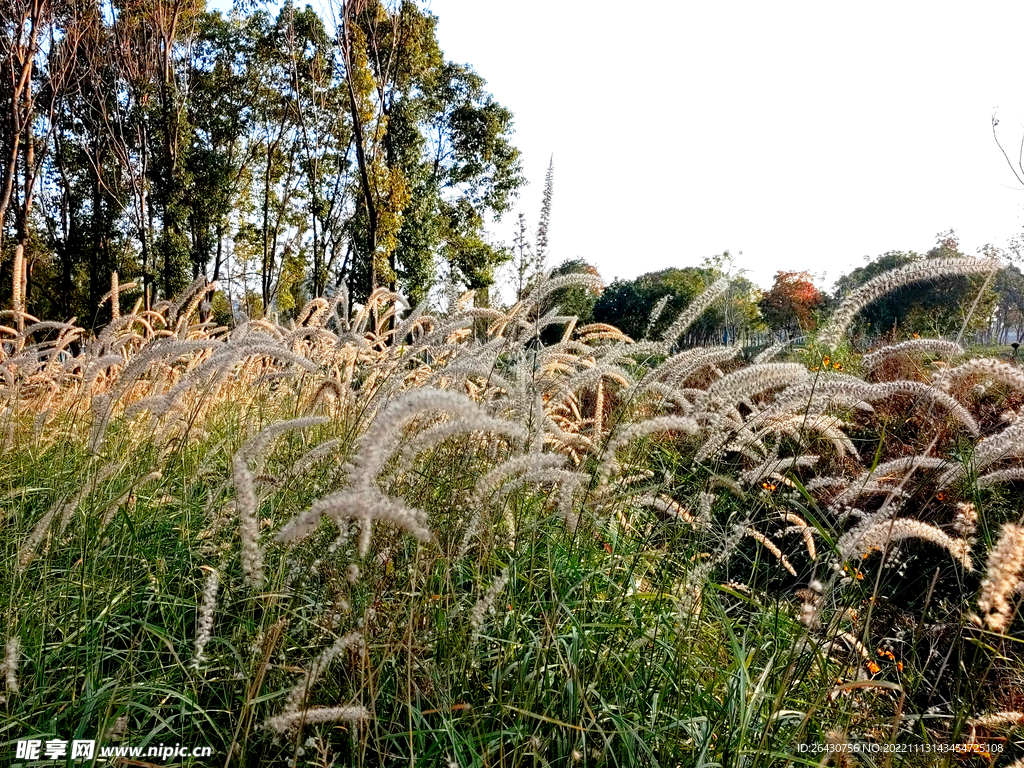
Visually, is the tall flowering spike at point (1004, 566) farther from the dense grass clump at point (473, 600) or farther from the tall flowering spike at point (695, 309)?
the tall flowering spike at point (695, 309)

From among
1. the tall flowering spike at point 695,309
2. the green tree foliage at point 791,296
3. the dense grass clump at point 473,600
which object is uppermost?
the green tree foliage at point 791,296

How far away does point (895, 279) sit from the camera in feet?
5.48

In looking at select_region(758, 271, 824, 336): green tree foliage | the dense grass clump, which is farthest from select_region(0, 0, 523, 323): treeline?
select_region(758, 271, 824, 336): green tree foliage

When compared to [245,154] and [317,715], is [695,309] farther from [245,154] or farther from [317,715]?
[245,154]

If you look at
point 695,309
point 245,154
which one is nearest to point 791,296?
point 245,154

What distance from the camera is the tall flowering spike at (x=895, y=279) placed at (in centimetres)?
162

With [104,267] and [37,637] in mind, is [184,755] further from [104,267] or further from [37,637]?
[104,267]

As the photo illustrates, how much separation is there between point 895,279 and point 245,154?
29563 mm

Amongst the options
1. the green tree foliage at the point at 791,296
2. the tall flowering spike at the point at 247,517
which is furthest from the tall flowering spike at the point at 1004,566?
the green tree foliage at the point at 791,296

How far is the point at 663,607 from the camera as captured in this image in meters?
2.30

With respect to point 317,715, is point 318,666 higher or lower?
higher

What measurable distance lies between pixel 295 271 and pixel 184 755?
94.2ft

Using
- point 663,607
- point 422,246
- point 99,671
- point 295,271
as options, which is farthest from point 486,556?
point 295,271

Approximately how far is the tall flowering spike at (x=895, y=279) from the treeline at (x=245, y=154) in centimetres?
1561
